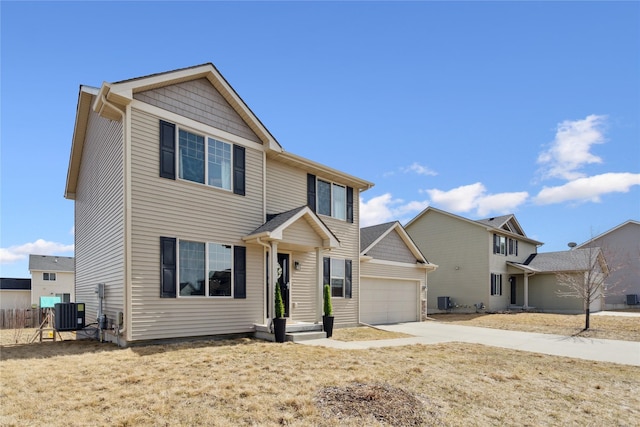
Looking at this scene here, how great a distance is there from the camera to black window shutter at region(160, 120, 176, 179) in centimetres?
998

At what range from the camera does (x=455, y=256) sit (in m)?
26.5

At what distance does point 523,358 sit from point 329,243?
5957 millimetres

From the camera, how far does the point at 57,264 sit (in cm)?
3719

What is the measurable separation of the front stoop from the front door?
110 cm

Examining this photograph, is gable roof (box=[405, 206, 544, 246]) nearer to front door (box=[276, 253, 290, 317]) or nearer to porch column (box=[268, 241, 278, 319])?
front door (box=[276, 253, 290, 317])

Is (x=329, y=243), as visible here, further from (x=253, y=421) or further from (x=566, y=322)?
(x=566, y=322)

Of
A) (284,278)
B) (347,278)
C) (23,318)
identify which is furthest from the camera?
(23,318)

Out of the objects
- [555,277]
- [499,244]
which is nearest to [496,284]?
[499,244]

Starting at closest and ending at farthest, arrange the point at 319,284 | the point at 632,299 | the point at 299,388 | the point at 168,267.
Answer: the point at 299,388
the point at 168,267
the point at 319,284
the point at 632,299

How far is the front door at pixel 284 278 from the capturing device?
12711 millimetres

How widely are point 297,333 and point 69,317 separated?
6401 mm

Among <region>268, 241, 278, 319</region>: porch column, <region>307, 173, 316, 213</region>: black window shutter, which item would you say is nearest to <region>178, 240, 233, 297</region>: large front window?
<region>268, 241, 278, 319</region>: porch column

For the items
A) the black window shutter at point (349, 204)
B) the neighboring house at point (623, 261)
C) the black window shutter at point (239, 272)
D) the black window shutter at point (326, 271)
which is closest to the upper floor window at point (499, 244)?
the neighboring house at point (623, 261)

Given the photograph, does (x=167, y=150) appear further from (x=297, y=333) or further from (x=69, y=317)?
(x=297, y=333)
